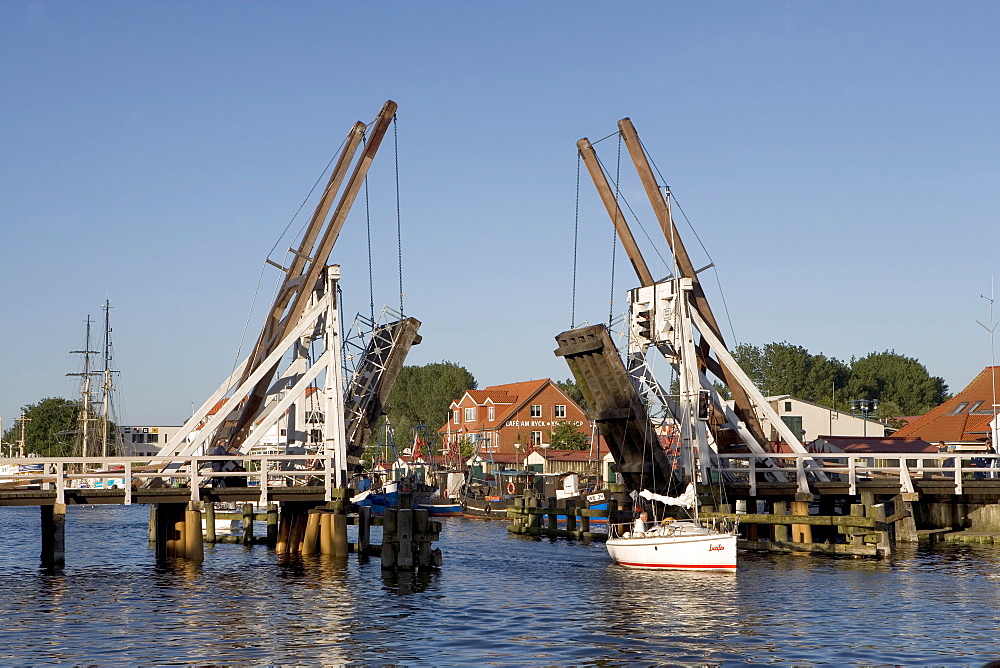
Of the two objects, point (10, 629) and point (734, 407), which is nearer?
point (10, 629)

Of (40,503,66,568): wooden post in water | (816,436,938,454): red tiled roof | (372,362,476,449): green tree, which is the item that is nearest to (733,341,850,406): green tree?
(372,362,476,449): green tree

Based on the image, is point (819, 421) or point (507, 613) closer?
point (507, 613)

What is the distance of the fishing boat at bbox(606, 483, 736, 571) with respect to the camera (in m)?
31.1

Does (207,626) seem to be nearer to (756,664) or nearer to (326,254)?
(756,664)

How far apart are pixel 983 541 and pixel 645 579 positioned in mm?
15966

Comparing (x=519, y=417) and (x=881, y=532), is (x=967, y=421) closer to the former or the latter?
(x=881, y=532)

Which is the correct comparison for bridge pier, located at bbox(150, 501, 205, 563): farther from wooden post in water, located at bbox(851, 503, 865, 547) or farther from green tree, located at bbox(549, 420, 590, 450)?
green tree, located at bbox(549, 420, 590, 450)

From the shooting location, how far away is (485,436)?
101 meters

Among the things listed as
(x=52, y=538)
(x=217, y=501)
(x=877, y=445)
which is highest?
(x=877, y=445)

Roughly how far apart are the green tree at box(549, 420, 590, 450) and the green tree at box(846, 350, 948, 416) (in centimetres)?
5743

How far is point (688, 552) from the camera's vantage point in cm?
3138

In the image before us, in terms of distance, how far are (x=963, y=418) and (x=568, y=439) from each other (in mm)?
31438

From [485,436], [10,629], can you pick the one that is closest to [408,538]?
Answer: [10,629]

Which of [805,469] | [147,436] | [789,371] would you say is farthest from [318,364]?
[147,436]
